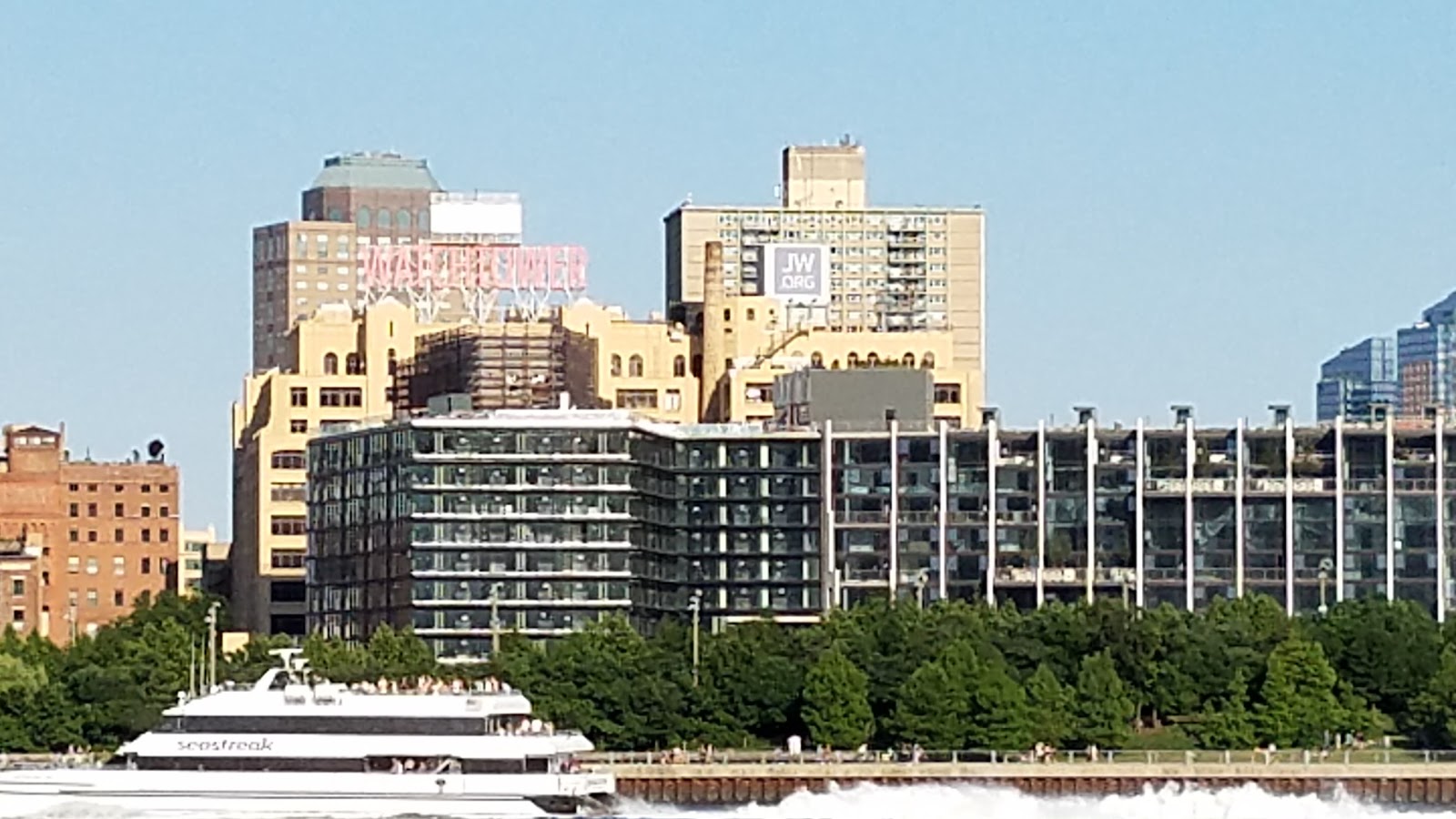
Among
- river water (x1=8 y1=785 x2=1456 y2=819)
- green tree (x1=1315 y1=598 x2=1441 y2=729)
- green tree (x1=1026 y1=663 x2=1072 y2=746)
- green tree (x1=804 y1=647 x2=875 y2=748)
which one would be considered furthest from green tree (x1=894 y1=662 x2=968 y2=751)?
green tree (x1=1315 y1=598 x2=1441 y2=729)

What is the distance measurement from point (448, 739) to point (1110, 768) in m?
46.8

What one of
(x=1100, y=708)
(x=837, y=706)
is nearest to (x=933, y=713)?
(x=837, y=706)

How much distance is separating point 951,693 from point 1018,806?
2727cm

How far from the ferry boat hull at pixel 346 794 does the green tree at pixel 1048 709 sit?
46.8m

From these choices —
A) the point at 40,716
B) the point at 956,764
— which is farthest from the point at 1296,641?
the point at 40,716

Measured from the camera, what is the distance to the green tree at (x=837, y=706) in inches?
7377

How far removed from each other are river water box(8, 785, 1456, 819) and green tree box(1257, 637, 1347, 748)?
12298 mm

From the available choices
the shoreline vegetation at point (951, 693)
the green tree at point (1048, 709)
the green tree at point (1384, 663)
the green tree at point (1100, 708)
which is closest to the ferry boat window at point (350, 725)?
the shoreline vegetation at point (951, 693)

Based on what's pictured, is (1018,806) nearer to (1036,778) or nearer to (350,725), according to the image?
(1036,778)

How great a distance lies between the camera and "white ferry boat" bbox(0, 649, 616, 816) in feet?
457

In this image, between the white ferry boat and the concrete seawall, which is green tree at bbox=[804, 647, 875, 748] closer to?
the concrete seawall

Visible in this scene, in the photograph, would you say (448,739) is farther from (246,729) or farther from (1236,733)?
(1236,733)

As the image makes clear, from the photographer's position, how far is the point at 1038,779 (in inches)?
6939

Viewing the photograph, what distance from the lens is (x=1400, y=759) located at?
600 ft
